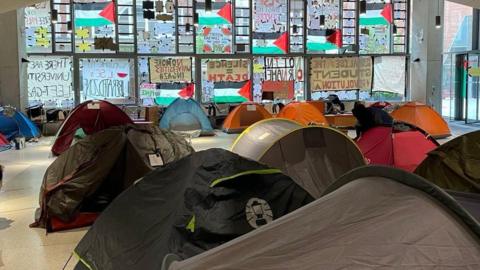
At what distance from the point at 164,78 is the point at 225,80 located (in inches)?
63.6

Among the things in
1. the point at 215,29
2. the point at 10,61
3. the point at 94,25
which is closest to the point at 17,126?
the point at 10,61

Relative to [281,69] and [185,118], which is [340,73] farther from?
[185,118]

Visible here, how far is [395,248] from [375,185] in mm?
304

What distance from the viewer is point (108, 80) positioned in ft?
44.0

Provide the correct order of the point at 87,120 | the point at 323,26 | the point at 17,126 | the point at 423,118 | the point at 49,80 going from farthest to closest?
1. the point at 323,26
2. the point at 49,80
3. the point at 17,126
4. the point at 423,118
5. the point at 87,120

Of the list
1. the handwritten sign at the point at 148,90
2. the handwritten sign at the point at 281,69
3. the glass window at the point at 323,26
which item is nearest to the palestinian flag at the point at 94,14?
the handwritten sign at the point at 148,90

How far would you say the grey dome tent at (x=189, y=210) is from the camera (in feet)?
8.70

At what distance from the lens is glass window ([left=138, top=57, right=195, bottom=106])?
44.2 ft

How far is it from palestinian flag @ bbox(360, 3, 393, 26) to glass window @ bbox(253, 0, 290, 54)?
2.37m

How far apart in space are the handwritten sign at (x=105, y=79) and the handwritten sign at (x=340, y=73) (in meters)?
5.03

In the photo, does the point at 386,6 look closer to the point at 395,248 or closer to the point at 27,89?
the point at 27,89

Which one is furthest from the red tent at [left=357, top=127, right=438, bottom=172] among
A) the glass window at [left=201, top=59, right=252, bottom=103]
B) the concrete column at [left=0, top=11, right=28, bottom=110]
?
the concrete column at [left=0, top=11, right=28, bottom=110]

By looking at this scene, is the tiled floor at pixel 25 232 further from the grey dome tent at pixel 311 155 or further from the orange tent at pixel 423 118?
the orange tent at pixel 423 118

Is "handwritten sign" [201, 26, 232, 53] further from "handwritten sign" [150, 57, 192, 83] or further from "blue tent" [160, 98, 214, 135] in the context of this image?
"blue tent" [160, 98, 214, 135]
